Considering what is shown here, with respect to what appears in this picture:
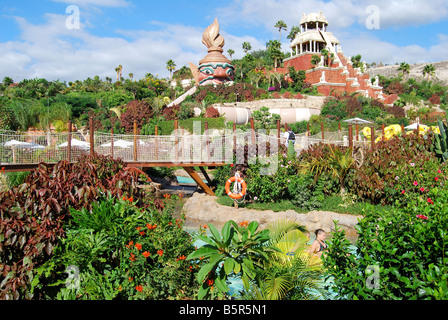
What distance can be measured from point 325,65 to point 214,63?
11180mm

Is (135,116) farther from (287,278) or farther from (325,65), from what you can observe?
(287,278)

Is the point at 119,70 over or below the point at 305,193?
over

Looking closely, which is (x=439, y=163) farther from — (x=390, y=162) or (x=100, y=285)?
(x=100, y=285)

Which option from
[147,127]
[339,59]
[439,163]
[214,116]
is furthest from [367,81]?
[439,163]

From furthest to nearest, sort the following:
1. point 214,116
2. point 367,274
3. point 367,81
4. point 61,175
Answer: point 367,81, point 214,116, point 61,175, point 367,274

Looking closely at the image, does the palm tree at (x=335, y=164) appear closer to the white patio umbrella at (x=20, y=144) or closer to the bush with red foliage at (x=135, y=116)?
the white patio umbrella at (x=20, y=144)

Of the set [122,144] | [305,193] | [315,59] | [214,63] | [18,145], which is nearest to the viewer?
[305,193]

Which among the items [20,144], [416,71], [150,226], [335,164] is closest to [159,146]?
[20,144]

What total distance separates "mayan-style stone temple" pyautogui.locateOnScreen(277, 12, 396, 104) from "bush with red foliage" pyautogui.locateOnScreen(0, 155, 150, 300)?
108 ft

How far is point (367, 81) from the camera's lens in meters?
36.0

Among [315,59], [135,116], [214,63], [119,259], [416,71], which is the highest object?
[416,71]

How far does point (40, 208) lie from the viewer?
329 centimetres

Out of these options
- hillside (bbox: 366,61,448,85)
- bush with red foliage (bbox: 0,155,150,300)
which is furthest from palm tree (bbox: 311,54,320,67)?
bush with red foliage (bbox: 0,155,150,300)

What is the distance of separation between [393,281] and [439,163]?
7.79m
